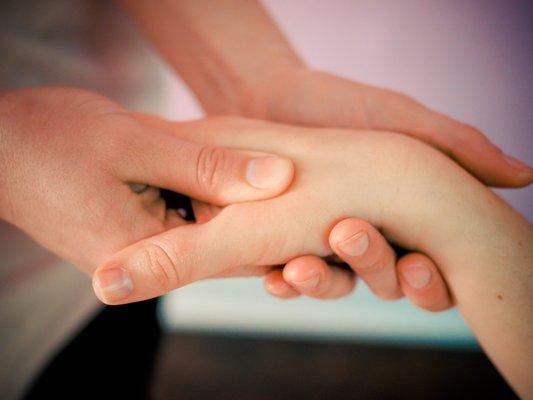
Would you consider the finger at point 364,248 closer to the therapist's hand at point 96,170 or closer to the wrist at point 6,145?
the therapist's hand at point 96,170

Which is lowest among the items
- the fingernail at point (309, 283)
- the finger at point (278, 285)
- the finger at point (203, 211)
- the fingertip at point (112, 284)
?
the finger at point (278, 285)

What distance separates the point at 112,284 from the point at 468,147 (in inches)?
23.2

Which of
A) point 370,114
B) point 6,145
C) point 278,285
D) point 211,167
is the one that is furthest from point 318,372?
point 6,145

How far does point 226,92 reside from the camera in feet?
3.23

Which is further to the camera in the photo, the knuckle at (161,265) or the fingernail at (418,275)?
the fingernail at (418,275)

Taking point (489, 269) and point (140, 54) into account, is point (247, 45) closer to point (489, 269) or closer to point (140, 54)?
point (140, 54)

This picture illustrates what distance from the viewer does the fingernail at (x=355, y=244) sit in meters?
0.64

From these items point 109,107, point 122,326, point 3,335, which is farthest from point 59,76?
point 122,326

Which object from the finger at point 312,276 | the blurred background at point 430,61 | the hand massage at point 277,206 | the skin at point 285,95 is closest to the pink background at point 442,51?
the blurred background at point 430,61

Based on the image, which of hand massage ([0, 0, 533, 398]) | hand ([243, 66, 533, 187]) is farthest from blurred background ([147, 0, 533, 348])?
hand massage ([0, 0, 533, 398])

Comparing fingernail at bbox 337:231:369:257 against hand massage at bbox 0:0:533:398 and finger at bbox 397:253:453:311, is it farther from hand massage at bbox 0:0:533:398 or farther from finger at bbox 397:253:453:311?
finger at bbox 397:253:453:311

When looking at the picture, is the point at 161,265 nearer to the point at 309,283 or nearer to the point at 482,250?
the point at 309,283

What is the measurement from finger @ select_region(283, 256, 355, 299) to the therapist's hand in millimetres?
120

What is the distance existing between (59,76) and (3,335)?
1.66 feet
